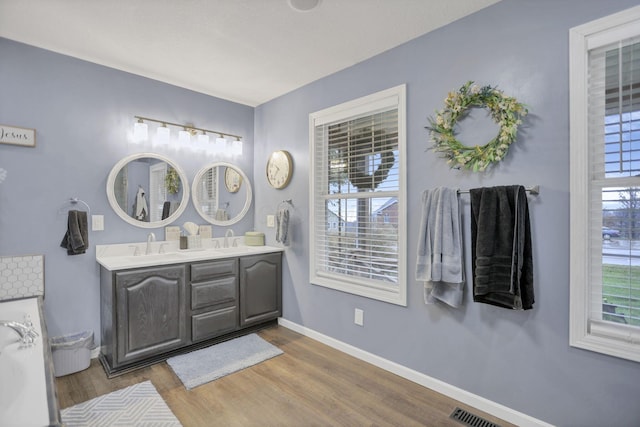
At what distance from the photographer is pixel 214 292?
2.96 m

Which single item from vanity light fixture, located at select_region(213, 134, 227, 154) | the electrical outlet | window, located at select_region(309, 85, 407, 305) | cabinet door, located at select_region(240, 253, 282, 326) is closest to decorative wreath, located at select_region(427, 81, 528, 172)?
window, located at select_region(309, 85, 407, 305)

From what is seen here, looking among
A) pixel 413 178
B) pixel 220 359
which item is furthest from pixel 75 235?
pixel 413 178

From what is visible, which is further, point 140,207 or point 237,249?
point 237,249

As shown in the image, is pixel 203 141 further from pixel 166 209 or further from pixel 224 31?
pixel 224 31

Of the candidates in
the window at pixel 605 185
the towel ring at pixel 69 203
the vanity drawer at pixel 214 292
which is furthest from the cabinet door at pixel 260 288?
the window at pixel 605 185

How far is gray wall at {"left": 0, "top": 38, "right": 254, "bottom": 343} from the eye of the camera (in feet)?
A: 7.97

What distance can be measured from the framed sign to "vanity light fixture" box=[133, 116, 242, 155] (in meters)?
0.72

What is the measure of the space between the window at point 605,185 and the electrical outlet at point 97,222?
11.3 ft

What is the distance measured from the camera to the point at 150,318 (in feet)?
8.48

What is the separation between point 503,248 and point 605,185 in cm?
58

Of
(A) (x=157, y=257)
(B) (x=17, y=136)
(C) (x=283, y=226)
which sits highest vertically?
(B) (x=17, y=136)

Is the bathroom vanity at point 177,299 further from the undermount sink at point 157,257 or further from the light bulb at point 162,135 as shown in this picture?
the light bulb at point 162,135

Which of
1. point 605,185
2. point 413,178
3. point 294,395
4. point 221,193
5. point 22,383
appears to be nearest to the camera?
point 22,383

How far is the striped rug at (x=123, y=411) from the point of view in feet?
6.28
